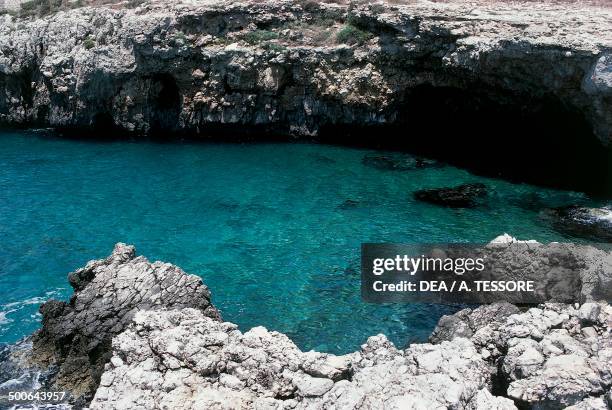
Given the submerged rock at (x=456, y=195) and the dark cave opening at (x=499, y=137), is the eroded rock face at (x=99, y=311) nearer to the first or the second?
the submerged rock at (x=456, y=195)

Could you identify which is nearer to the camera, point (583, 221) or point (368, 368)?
point (368, 368)

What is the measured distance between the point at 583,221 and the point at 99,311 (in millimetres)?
20552

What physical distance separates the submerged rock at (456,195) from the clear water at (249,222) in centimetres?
64

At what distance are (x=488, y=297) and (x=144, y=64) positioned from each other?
28688 mm

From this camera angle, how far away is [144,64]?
125 feet

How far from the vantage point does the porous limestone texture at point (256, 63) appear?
31031 millimetres

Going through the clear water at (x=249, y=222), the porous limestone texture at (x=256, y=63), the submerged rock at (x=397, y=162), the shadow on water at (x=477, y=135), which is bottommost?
the clear water at (x=249, y=222)

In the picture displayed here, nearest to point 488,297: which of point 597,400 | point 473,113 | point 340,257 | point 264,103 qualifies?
point 340,257

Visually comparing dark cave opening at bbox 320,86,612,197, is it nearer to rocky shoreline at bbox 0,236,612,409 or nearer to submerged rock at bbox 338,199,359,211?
submerged rock at bbox 338,199,359,211

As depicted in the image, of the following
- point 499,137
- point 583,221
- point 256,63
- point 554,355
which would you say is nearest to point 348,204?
point 583,221

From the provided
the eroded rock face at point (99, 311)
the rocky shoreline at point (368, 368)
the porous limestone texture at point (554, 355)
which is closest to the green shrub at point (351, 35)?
the eroded rock face at point (99, 311)

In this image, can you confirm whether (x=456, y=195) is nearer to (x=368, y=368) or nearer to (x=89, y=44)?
(x=368, y=368)

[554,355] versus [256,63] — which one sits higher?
[256,63]

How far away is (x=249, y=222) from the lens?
2639 centimetres
